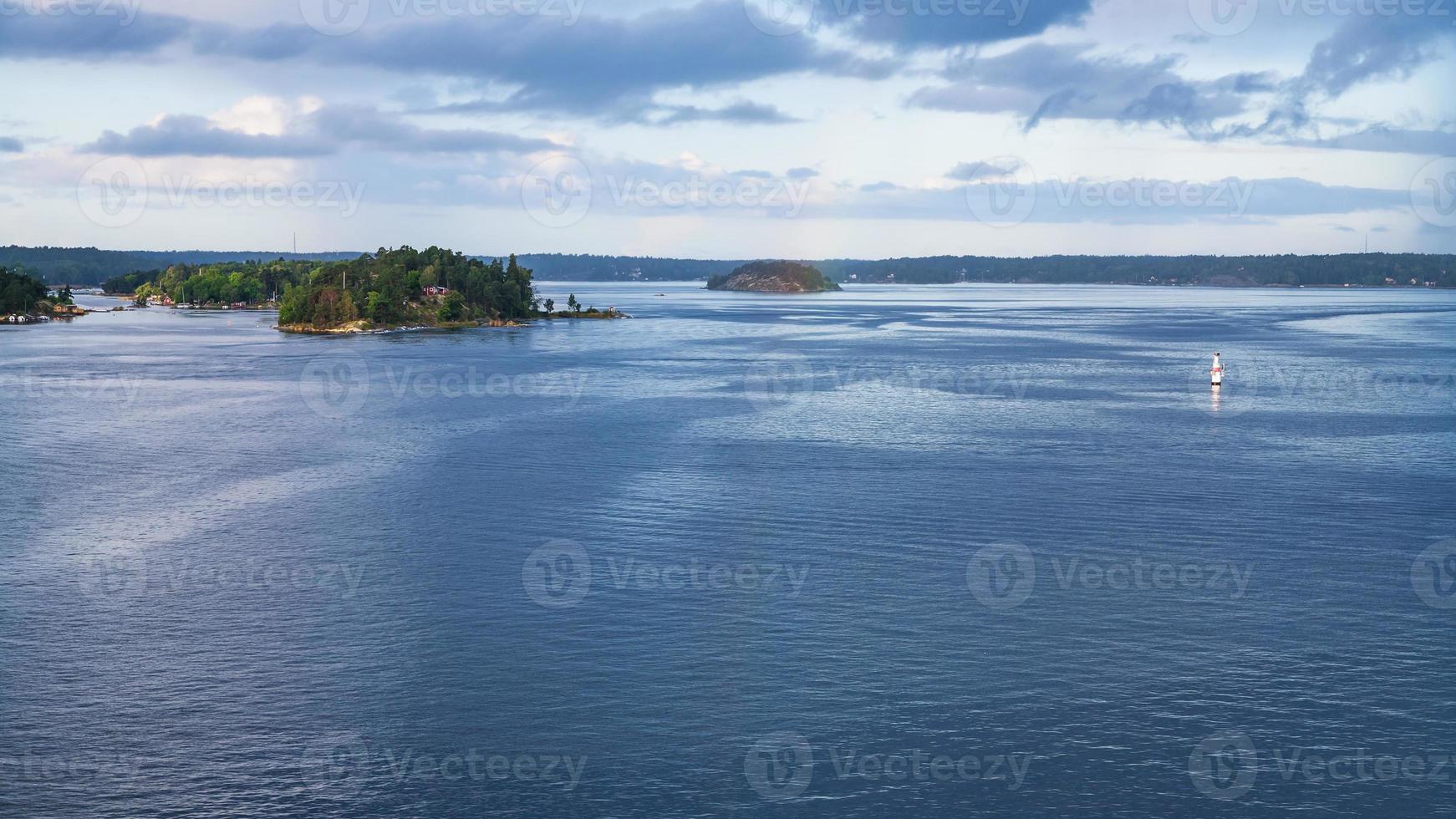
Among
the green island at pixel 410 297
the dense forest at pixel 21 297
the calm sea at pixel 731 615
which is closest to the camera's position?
the calm sea at pixel 731 615

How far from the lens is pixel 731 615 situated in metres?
26.7

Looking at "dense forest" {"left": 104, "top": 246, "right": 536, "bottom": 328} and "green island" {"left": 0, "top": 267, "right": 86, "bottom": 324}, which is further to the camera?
"green island" {"left": 0, "top": 267, "right": 86, "bottom": 324}

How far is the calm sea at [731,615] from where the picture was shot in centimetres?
1905

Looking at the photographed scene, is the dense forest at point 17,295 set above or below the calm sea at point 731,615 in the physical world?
above

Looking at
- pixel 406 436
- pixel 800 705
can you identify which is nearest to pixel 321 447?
pixel 406 436

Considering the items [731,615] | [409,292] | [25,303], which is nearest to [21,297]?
[25,303]

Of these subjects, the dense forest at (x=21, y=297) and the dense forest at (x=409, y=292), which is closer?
the dense forest at (x=409, y=292)

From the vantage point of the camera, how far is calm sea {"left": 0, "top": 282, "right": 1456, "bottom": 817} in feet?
62.5

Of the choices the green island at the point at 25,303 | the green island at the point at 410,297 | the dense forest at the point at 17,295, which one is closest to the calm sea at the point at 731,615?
the green island at the point at 410,297

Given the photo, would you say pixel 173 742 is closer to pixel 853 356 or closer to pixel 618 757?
pixel 618 757

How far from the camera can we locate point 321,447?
51156 mm

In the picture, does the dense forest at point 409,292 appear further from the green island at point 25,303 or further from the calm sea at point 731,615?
the calm sea at point 731,615

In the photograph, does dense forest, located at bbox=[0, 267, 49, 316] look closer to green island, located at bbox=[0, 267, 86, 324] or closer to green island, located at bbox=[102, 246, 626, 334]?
green island, located at bbox=[0, 267, 86, 324]

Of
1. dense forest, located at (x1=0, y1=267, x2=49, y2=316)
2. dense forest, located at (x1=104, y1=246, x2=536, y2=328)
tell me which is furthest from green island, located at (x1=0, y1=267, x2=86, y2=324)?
dense forest, located at (x1=104, y1=246, x2=536, y2=328)
